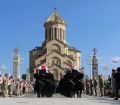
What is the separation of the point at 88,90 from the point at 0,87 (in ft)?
38.2

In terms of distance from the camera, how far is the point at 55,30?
129 meters

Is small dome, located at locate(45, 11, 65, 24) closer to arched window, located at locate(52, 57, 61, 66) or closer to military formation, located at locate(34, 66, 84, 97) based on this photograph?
arched window, located at locate(52, 57, 61, 66)

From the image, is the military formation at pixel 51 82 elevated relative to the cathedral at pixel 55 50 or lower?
lower

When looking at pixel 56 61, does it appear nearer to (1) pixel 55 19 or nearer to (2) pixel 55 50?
(2) pixel 55 50

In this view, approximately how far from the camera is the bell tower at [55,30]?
130 meters

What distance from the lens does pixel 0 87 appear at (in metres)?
35.7

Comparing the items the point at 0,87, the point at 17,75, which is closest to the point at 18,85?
the point at 0,87

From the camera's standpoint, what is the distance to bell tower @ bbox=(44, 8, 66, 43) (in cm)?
12962

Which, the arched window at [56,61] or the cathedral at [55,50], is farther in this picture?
the arched window at [56,61]

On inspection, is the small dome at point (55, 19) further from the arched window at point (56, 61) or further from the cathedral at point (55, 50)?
the arched window at point (56, 61)

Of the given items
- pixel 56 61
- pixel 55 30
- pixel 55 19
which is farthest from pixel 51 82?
pixel 55 19

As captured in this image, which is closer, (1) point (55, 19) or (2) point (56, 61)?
(2) point (56, 61)

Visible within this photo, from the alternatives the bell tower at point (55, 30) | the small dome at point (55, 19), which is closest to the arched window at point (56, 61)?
the bell tower at point (55, 30)

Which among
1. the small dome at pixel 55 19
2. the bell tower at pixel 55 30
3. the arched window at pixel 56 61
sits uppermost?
the small dome at pixel 55 19
